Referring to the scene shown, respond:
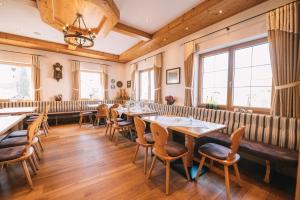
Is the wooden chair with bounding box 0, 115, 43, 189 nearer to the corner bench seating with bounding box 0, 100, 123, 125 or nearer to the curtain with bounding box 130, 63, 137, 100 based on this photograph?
the corner bench seating with bounding box 0, 100, 123, 125

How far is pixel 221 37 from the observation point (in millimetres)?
3016

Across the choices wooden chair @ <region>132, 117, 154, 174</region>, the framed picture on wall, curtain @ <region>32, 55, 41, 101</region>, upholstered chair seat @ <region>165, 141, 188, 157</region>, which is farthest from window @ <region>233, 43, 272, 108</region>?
curtain @ <region>32, 55, 41, 101</region>

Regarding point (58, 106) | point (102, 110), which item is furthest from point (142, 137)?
point (58, 106)

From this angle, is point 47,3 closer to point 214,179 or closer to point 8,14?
point 8,14

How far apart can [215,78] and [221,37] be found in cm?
92

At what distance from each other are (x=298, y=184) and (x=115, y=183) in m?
1.99

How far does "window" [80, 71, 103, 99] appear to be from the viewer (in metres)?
6.14

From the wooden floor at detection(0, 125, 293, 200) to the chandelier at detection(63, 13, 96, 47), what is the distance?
225cm

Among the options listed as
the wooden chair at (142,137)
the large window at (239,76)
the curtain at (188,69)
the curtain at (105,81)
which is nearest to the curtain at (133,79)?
the curtain at (105,81)

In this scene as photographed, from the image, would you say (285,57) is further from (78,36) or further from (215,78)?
(78,36)

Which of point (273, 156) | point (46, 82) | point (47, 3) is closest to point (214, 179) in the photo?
point (273, 156)

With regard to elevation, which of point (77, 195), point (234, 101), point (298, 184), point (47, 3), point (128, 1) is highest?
point (128, 1)

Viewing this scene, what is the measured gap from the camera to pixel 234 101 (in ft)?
9.86

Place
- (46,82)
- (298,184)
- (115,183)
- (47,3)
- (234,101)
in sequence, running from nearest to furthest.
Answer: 1. (298,184)
2. (115,183)
3. (47,3)
4. (234,101)
5. (46,82)
